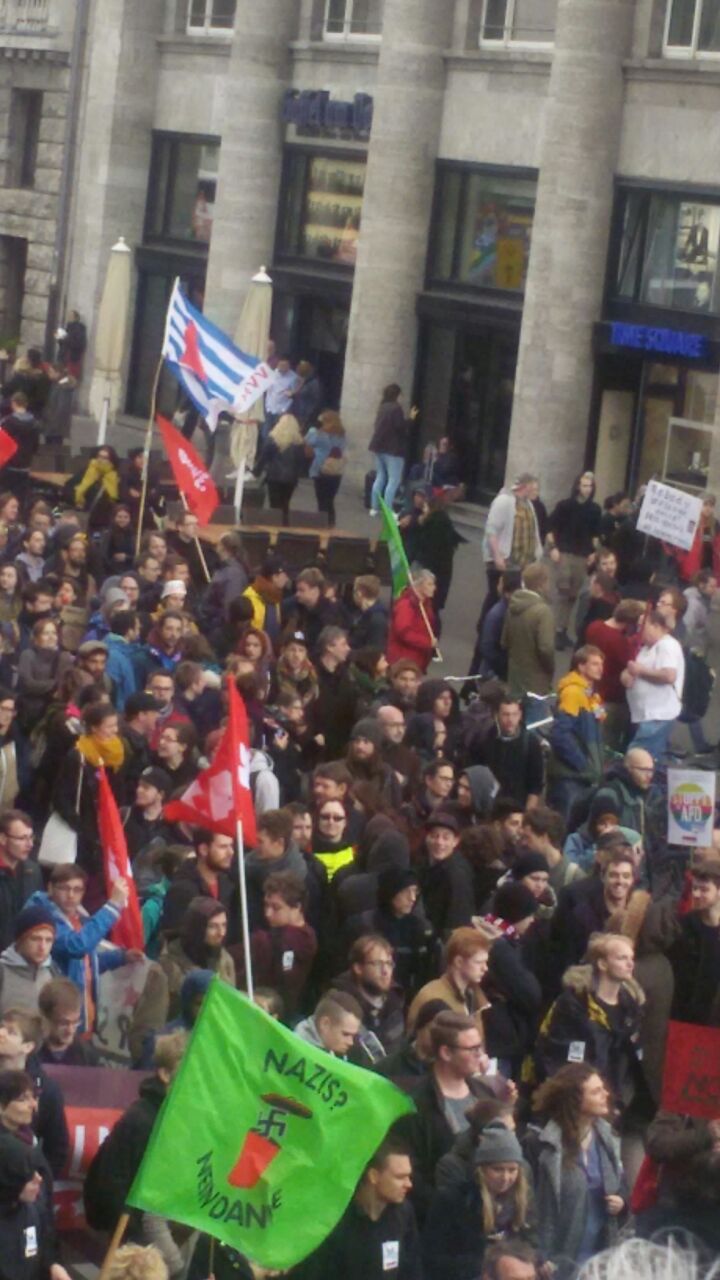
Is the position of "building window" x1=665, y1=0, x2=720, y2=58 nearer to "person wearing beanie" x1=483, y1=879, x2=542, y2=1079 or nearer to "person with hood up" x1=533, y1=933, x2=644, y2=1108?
"person wearing beanie" x1=483, y1=879, x2=542, y2=1079

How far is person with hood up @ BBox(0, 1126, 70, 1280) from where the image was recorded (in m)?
8.79

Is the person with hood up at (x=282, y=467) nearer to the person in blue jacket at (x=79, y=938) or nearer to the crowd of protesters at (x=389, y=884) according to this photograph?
the crowd of protesters at (x=389, y=884)

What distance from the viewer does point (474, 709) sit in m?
16.7

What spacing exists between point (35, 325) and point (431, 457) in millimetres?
13153

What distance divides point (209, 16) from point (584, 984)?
102ft

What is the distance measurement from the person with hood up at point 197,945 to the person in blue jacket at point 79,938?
237mm

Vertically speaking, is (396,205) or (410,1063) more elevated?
(396,205)

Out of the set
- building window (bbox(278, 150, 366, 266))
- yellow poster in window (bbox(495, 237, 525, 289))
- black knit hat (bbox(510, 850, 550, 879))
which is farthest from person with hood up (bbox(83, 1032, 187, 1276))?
building window (bbox(278, 150, 366, 266))

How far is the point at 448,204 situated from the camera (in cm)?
3462

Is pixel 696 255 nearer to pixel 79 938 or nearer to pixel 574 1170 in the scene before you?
pixel 79 938

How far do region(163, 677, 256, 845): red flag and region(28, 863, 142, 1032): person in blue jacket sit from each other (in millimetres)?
810

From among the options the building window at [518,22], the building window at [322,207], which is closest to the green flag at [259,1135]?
the building window at [518,22]

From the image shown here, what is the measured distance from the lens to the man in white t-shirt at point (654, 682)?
1820 cm

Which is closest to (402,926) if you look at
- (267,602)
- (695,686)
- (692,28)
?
(267,602)
